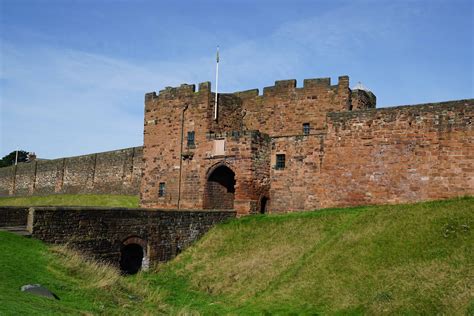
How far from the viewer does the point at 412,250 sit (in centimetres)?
1455

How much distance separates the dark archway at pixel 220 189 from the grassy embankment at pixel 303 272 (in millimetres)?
4704

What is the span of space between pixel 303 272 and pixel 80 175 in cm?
3419

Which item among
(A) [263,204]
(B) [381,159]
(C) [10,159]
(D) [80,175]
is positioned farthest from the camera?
(C) [10,159]

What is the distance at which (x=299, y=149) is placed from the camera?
929 inches

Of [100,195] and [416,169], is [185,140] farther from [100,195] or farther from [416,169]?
[100,195]

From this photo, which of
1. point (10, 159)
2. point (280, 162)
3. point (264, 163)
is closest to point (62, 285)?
point (264, 163)

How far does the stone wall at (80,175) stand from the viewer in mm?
38812

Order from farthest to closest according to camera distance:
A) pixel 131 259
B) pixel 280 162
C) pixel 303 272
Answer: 1. pixel 280 162
2. pixel 131 259
3. pixel 303 272

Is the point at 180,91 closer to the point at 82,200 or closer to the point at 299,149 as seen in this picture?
the point at 299,149

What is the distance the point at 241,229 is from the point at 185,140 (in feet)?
23.1

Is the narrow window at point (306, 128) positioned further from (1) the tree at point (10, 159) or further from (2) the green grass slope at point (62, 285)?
(1) the tree at point (10, 159)

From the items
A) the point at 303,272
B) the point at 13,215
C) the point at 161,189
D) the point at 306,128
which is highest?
the point at 306,128

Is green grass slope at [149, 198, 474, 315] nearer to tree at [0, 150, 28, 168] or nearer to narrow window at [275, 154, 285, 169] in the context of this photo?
narrow window at [275, 154, 285, 169]

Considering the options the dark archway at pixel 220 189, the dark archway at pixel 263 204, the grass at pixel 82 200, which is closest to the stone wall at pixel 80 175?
the grass at pixel 82 200
